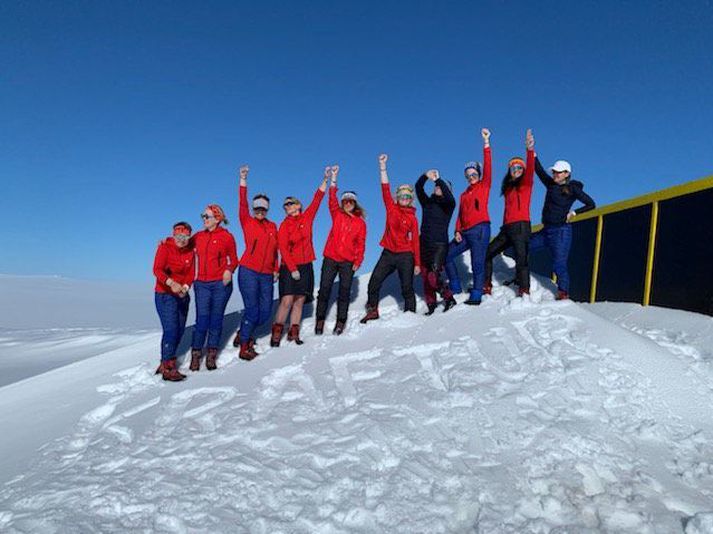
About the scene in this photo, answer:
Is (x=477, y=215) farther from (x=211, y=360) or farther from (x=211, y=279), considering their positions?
(x=211, y=360)

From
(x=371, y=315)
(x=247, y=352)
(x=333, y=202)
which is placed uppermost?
(x=333, y=202)

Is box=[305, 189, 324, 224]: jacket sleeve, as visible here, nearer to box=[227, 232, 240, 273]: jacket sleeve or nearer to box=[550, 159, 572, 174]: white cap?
box=[227, 232, 240, 273]: jacket sleeve

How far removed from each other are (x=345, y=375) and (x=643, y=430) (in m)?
2.57

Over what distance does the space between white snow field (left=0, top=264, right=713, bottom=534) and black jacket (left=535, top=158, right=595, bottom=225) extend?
159 centimetres

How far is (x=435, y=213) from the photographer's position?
20.6ft

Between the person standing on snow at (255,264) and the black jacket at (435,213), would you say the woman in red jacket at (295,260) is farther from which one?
the black jacket at (435,213)

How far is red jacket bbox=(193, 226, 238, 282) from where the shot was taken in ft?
17.3

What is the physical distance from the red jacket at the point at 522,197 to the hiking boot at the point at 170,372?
4.98m

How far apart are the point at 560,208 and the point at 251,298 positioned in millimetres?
4662

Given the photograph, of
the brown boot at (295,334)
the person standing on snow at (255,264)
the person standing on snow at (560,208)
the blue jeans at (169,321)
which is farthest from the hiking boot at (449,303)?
the blue jeans at (169,321)

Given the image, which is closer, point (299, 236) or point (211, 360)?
point (211, 360)

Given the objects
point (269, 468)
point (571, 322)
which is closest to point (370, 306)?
point (571, 322)

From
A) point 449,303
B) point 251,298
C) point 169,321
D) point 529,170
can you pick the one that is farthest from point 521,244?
point 169,321

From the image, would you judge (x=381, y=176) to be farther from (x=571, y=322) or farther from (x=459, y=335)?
(x=571, y=322)
